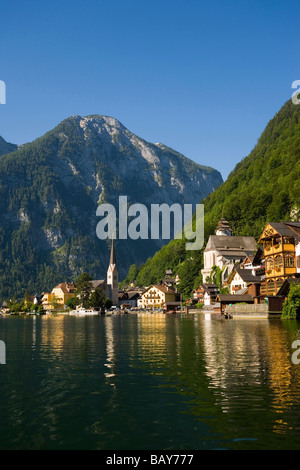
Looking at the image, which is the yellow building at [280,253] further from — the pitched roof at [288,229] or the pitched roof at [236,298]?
the pitched roof at [236,298]

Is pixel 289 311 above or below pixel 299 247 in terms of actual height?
below

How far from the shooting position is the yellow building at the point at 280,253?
274 feet

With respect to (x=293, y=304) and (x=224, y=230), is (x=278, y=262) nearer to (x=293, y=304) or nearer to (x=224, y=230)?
(x=293, y=304)

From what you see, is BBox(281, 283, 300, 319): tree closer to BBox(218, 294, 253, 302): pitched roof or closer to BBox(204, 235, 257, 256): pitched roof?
BBox(218, 294, 253, 302): pitched roof

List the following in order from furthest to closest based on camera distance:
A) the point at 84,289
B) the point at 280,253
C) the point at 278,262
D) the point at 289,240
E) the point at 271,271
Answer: the point at 84,289
the point at 271,271
the point at 278,262
the point at 280,253
the point at 289,240

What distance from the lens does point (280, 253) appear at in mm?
85375

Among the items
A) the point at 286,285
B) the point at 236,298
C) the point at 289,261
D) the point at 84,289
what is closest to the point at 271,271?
the point at 289,261

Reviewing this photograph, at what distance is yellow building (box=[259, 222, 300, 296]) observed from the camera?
274 ft

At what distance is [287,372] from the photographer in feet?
73.3

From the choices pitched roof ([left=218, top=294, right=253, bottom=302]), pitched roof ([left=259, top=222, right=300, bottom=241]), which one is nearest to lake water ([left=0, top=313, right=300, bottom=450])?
pitched roof ([left=259, top=222, right=300, bottom=241])
